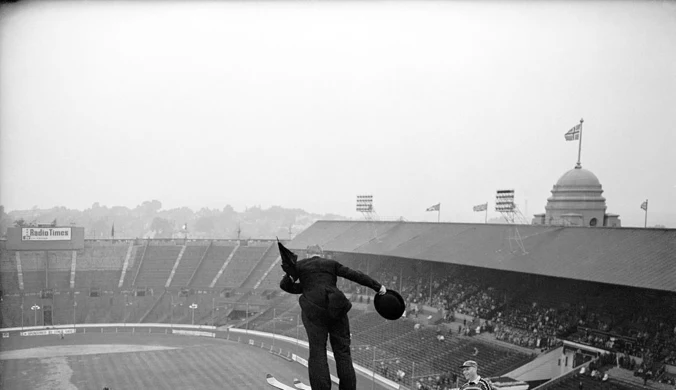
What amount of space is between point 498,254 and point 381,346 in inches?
317

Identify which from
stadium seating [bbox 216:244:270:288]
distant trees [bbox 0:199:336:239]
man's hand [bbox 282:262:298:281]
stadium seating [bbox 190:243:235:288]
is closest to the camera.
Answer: man's hand [bbox 282:262:298:281]

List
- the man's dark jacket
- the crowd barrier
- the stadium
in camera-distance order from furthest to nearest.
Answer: the crowd barrier < the stadium < the man's dark jacket

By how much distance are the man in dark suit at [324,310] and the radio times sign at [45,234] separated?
140ft

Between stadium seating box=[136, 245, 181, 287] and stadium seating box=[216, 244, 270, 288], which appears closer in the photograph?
stadium seating box=[136, 245, 181, 287]

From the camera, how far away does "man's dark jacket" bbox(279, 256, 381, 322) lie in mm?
5699

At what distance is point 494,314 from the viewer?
2667cm

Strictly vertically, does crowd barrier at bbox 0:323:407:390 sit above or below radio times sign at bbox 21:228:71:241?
below

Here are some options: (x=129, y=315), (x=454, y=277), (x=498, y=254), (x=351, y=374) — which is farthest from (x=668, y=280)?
(x=129, y=315)

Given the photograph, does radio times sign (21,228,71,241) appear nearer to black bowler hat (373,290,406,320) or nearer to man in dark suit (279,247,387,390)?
man in dark suit (279,247,387,390)

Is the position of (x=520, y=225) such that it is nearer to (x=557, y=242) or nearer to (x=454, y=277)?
(x=557, y=242)

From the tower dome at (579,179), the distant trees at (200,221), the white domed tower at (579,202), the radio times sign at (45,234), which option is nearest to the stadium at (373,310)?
the radio times sign at (45,234)

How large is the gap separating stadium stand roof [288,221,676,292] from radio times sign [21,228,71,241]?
22403 mm

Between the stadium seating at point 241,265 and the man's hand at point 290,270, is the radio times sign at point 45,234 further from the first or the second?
the man's hand at point 290,270

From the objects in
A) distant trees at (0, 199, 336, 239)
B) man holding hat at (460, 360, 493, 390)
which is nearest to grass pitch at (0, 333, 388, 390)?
man holding hat at (460, 360, 493, 390)
